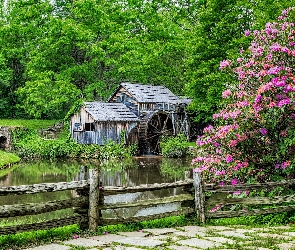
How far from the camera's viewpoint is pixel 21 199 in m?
13.8

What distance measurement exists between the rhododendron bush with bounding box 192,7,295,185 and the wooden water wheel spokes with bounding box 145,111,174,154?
22.1 metres

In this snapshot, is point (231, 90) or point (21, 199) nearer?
point (231, 90)

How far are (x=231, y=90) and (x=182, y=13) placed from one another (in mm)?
34708

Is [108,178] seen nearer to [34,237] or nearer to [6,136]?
[34,237]

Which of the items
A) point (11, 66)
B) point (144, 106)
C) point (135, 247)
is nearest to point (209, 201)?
point (135, 247)

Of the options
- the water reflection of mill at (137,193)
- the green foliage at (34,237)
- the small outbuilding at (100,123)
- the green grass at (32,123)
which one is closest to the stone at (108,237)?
the green foliage at (34,237)

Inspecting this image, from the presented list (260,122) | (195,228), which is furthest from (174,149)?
(195,228)

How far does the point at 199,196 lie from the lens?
852 centimetres

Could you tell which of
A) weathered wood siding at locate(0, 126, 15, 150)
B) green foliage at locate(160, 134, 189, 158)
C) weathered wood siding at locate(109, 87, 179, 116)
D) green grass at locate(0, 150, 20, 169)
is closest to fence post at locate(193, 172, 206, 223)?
green grass at locate(0, 150, 20, 169)

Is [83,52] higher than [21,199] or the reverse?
higher

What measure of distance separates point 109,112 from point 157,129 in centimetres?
415

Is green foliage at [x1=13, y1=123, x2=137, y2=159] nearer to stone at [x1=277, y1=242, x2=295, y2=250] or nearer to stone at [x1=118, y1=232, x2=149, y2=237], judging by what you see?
stone at [x1=118, y1=232, x2=149, y2=237]

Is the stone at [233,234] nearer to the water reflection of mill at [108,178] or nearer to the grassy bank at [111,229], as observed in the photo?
the grassy bank at [111,229]

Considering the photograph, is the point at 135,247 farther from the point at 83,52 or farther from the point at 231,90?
the point at 83,52
